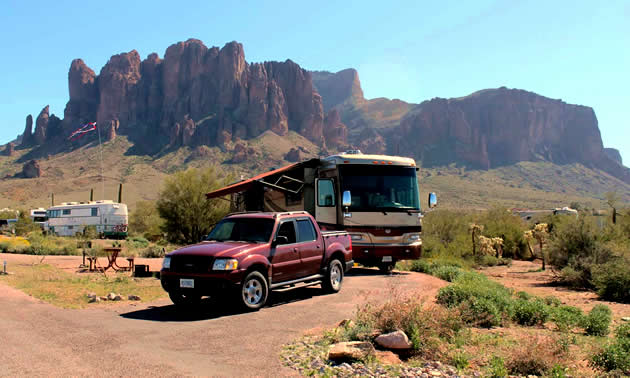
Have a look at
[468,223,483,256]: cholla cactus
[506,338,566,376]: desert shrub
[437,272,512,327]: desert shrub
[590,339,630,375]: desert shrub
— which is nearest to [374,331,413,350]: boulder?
[506,338,566,376]: desert shrub

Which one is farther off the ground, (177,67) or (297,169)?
(177,67)

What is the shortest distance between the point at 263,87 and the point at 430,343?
146 m

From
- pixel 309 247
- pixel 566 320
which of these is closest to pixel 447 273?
pixel 309 247

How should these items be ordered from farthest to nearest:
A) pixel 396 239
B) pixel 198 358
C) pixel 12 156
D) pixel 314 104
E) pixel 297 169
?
pixel 314 104 < pixel 12 156 < pixel 297 169 < pixel 396 239 < pixel 198 358

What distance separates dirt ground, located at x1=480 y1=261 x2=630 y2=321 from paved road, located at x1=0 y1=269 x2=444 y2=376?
5.08 m

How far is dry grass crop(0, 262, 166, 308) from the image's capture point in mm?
11060

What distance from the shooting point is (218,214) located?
1254 inches

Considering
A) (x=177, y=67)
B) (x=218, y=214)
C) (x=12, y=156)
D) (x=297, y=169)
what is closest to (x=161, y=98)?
(x=177, y=67)

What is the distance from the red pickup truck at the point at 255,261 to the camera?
28.7 feet

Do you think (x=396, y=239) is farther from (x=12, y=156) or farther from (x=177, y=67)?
(x=177, y=67)

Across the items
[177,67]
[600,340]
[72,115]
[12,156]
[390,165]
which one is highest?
[177,67]

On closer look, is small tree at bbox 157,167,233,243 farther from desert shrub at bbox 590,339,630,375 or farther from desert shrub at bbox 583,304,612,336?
desert shrub at bbox 590,339,630,375

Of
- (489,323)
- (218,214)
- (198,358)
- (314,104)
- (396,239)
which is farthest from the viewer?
(314,104)

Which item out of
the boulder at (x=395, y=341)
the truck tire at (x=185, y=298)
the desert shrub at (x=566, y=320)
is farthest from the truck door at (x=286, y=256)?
the desert shrub at (x=566, y=320)
